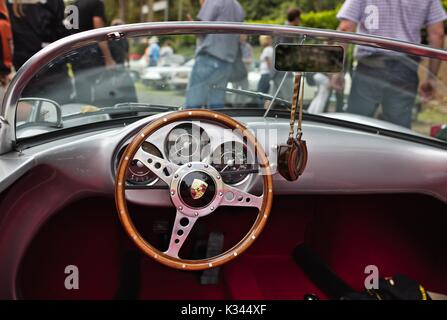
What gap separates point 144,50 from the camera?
394cm

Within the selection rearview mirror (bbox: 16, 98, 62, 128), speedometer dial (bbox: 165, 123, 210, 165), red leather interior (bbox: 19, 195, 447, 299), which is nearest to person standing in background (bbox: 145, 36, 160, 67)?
rearview mirror (bbox: 16, 98, 62, 128)

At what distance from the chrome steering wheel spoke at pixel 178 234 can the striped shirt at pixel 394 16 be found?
2628mm

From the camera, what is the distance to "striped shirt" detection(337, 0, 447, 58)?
13.4ft

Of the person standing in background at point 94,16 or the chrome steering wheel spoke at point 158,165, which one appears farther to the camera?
the person standing in background at point 94,16

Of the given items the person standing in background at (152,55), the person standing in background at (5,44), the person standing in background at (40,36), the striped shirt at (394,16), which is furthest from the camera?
the striped shirt at (394,16)

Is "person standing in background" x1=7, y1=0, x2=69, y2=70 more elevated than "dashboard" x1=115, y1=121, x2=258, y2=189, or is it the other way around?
"person standing in background" x1=7, y1=0, x2=69, y2=70

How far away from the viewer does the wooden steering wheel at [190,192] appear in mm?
2023

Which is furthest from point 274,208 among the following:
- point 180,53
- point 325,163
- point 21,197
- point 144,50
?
point 180,53

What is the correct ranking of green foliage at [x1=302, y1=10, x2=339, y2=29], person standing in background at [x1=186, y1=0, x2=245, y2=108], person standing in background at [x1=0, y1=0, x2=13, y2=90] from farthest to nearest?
green foliage at [x1=302, y1=10, x2=339, y2=29]
person standing in background at [x1=0, y1=0, x2=13, y2=90]
person standing in background at [x1=186, y1=0, x2=245, y2=108]

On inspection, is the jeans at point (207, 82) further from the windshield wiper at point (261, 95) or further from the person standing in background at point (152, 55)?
the person standing in background at point (152, 55)

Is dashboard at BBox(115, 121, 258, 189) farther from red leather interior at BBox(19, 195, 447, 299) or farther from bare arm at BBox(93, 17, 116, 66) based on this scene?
bare arm at BBox(93, 17, 116, 66)

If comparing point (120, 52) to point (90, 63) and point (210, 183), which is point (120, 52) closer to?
point (90, 63)

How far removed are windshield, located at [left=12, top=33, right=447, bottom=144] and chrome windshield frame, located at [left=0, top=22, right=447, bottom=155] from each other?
2.5 inches

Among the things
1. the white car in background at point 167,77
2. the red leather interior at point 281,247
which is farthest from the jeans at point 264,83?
the red leather interior at point 281,247
